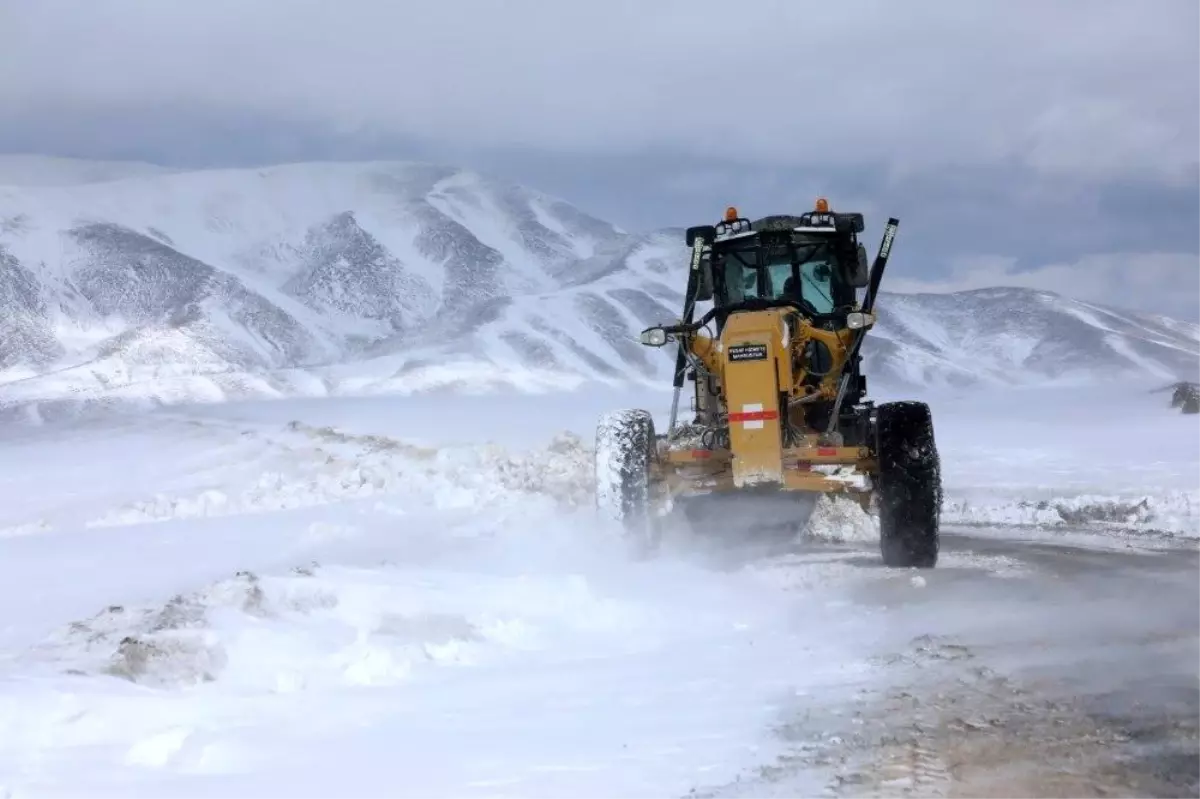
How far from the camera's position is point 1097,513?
13.8m

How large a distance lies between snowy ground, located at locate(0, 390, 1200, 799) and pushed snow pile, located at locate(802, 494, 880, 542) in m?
0.07

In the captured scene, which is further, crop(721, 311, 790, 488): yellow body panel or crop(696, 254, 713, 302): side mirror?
crop(696, 254, 713, 302): side mirror

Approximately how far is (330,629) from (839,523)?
7.56 meters

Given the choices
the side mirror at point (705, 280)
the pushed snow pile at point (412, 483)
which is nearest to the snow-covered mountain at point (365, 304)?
the pushed snow pile at point (412, 483)

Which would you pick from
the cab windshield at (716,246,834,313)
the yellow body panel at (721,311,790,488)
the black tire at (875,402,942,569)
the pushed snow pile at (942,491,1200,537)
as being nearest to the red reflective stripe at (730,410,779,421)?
the yellow body panel at (721,311,790,488)

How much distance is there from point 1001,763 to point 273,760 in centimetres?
266

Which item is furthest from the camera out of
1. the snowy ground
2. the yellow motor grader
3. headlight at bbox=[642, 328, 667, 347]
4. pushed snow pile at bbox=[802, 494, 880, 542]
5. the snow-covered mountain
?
the snow-covered mountain

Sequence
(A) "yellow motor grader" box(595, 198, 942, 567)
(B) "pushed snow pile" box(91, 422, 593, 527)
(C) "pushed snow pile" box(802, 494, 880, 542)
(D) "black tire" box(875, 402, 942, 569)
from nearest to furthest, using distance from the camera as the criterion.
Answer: (D) "black tire" box(875, 402, 942, 569), (A) "yellow motor grader" box(595, 198, 942, 567), (C) "pushed snow pile" box(802, 494, 880, 542), (B) "pushed snow pile" box(91, 422, 593, 527)

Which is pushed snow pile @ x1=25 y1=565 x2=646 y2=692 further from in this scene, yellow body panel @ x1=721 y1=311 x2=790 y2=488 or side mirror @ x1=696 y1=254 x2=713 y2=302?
side mirror @ x1=696 y1=254 x2=713 y2=302

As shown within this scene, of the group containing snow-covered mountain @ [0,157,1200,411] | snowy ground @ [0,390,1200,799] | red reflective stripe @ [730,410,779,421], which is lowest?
snowy ground @ [0,390,1200,799]

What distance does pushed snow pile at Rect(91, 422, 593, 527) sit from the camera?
1407 cm

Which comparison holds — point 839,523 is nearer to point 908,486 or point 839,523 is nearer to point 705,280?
point 705,280

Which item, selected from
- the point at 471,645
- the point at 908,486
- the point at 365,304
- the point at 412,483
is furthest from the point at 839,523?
the point at 365,304

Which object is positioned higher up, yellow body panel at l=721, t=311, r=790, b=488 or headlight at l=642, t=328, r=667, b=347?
headlight at l=642, t=328, r=667, b=347
